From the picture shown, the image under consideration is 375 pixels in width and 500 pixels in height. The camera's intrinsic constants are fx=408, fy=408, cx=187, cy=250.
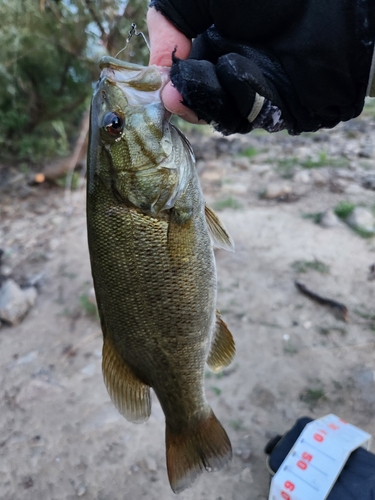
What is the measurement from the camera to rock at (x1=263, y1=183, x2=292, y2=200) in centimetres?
537

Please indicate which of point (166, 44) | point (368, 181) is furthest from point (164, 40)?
→ point (368, 181)

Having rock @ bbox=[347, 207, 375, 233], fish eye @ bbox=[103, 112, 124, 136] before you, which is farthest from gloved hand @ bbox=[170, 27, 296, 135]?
rock @ bbox=[347, 207, 375, 233]

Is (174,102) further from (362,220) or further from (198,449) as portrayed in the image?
(362,220)

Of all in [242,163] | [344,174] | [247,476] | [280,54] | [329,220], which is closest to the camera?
[280,54]

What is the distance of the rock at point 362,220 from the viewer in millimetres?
4391

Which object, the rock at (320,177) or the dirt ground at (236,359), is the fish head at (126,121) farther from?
the rock at (320,177)

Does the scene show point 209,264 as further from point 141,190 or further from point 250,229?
point 250,229

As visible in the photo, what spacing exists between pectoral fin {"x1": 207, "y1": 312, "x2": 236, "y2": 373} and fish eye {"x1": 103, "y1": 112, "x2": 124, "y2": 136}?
90 centimetres

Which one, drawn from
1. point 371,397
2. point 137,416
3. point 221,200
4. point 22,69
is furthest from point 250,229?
point 22,69

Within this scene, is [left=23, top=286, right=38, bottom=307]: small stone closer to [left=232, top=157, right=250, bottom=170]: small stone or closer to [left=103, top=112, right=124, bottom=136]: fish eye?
[left=103, top=112, right=124, bottom=136]: fish eye

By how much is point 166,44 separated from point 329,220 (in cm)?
356

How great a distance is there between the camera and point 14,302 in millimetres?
3641

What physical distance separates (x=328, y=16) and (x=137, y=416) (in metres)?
1.60

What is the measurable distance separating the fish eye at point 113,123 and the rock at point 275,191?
4.13 meters
